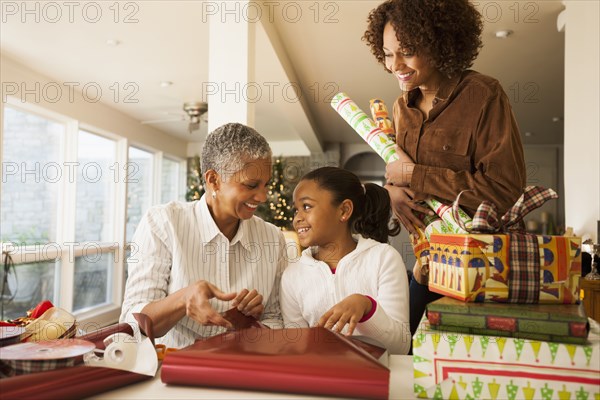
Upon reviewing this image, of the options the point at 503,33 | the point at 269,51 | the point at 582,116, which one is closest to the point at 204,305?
the point at 582,116

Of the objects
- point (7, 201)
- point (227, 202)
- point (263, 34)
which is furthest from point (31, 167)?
point (227, 202)

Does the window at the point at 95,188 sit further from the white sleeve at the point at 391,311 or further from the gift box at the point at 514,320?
the gift box at the point at 514,320

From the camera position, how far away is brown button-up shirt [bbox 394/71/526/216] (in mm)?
1131

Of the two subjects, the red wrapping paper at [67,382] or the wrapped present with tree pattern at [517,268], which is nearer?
the red wrapping paper at [67,382]

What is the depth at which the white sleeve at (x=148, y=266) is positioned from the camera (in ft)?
4.16

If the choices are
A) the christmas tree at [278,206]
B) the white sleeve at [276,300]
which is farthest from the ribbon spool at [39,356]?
the christmas tree at [278,206]

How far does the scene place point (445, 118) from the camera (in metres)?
1.23

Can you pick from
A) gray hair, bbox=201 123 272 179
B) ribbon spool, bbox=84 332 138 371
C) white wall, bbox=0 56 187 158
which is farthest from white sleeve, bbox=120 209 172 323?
white wall, bbox=0 56 187 158

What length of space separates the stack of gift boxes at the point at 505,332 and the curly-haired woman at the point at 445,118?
37 cm

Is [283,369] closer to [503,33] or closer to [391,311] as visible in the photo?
[391,311]

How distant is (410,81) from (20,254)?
4.67 meters

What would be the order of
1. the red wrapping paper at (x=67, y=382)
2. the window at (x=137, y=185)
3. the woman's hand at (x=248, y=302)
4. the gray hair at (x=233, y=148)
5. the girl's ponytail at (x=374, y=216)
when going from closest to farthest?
1. the red wrapping paper at (x=67, y=382)
2. the woman's hand at (x=248, y=302)
3. the gray hair at (x=233, y=148)
4. the girl's ponytail at (x=374, y=216)
5. the window at (x=137, y=185)

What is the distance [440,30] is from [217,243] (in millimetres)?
765

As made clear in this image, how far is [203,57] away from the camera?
4859 mm
